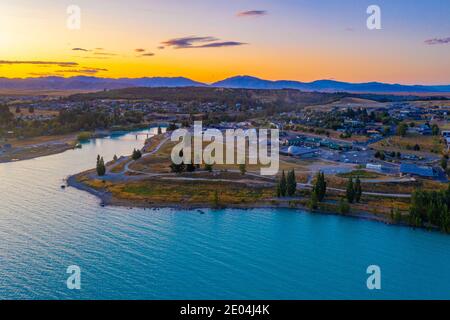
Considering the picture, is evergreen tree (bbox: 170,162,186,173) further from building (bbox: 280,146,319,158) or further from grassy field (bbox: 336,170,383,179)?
grassy field (bbox: 336,170,383,179)

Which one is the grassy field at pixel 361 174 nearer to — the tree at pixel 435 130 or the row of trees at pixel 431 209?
the row of trees at pixel 431 209

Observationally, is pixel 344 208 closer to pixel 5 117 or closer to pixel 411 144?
pixel 411 144

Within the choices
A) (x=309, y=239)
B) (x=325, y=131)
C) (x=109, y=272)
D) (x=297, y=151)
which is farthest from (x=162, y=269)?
(x=325, y=131)

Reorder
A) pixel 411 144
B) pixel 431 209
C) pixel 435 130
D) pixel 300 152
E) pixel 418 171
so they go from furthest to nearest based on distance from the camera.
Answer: pixel 435 130, pixel 411 144, pixel 300 152, pixel 418 171, pixel 431 209

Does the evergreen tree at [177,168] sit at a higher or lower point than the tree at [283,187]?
higher

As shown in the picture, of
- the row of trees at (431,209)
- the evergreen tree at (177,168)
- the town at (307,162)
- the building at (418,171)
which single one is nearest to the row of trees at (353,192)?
the town at (307,162)

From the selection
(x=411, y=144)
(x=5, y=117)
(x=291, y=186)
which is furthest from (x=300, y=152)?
(x=5, y=117)

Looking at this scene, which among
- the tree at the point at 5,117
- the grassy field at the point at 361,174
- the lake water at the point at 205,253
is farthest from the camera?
the tree at the point at 5,117
